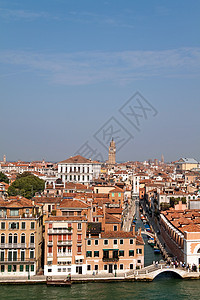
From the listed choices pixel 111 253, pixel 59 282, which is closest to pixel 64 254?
pixel 59 282

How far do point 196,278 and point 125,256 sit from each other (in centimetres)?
401

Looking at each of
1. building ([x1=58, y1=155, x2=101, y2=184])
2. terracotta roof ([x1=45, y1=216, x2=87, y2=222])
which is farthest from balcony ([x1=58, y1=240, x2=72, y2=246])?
building ([x1=58, y1=155, x2=101, y2=184])

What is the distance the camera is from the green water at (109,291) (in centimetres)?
2083

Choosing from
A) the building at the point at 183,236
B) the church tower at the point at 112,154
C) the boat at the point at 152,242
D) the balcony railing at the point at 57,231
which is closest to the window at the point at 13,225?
the balcony railing at the point at 57,231

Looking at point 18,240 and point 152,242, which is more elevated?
point 18,240

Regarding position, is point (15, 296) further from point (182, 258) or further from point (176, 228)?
point (176, 228)

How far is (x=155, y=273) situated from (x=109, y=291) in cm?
328

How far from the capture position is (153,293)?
21391 millimetres

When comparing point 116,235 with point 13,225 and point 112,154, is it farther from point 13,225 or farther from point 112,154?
point 112,154

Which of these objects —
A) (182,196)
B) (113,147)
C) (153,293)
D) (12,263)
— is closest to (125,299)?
(153,293)

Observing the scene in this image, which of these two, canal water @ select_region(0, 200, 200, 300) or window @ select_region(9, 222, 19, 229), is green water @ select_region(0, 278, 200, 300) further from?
window @ select_region(9, 222, 19, 229)

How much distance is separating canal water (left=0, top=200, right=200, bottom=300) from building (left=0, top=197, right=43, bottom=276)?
1.19 metres

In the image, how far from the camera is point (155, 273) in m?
23.4

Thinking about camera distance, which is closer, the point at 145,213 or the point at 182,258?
the point at 182,258
